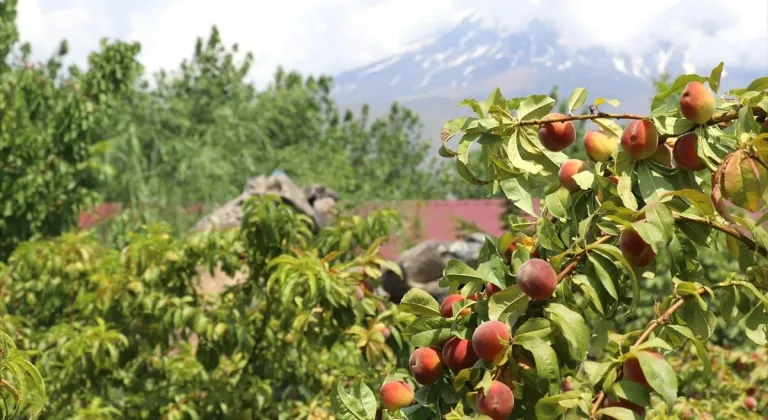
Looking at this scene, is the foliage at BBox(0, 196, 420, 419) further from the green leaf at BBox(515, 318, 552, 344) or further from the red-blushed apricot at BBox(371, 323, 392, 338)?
the green leaf at BBox(515, 318, 552, 344)

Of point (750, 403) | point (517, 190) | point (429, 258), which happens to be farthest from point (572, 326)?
point (429, 258)

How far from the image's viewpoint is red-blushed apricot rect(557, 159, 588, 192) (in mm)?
1201

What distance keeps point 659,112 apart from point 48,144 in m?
6.49

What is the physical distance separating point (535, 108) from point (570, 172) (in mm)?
113

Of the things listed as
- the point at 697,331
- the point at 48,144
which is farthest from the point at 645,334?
the point at 48,144

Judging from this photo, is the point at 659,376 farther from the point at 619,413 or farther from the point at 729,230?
the point at 729,230

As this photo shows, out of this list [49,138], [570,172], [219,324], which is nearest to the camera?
Answer: [570,172]

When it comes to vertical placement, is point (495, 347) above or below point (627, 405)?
above

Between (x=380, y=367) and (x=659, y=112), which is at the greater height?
(x=659, y=112)

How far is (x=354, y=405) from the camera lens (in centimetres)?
112

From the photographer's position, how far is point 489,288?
117 centimetres

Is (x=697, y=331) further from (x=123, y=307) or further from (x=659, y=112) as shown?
(x=123, y=307)

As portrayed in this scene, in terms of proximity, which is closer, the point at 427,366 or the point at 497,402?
the point at 497,402

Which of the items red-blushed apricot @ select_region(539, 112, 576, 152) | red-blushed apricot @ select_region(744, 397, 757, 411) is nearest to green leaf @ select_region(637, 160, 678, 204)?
red-blushed apricot @ select_region(539, 112, 576, 152)
